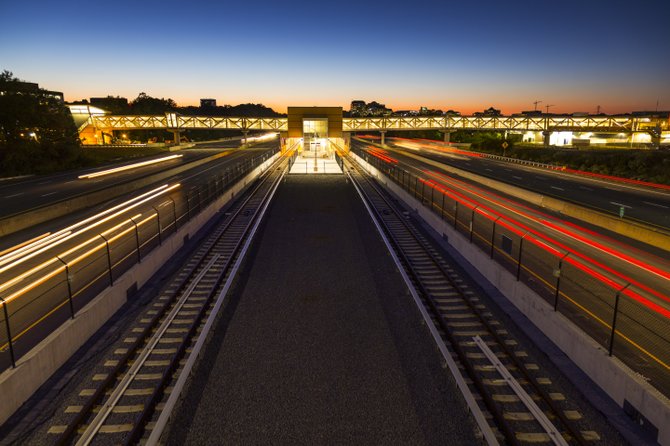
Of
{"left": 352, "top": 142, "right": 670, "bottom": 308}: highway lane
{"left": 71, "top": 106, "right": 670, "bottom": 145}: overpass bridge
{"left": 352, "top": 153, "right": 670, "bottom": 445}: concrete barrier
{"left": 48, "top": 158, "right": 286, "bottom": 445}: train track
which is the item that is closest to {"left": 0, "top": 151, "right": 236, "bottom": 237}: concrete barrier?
{"left": 48, "top": 158, "right": 286, "bottom": 445}: train track

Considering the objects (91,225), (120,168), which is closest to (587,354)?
(91,225)

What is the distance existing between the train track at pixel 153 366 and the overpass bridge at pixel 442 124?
88.0 metres

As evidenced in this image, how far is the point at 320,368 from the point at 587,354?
5.64 m

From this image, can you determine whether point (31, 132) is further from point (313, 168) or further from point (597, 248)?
point (597, 248)

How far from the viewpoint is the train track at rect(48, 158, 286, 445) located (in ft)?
23.1

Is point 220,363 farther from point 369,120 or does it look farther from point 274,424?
point 369,120

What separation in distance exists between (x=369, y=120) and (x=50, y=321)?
109372 mm

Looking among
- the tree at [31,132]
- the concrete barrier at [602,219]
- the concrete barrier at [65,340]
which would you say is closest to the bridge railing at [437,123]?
the tree at [31,132]

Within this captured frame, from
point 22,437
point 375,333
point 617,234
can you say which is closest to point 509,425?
point 375,333

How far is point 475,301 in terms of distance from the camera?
12539 millimetres

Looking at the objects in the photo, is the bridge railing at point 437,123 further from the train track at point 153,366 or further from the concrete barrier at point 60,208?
the train track at point 153,366

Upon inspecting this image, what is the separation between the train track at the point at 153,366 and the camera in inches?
277

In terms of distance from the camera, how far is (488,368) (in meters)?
8.99

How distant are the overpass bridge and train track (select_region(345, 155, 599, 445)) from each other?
8790cm
